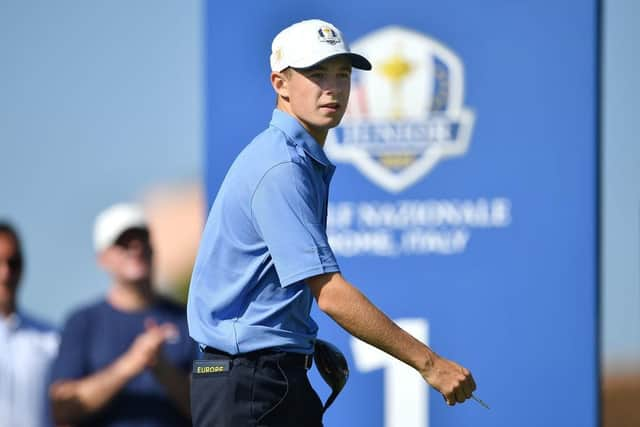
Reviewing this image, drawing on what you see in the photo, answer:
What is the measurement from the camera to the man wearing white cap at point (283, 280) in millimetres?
3047

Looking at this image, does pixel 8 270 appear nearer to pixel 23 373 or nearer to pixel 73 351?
pixel 23 373

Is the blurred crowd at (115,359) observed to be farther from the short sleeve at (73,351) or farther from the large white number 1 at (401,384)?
the large white number 1 at (401,384)

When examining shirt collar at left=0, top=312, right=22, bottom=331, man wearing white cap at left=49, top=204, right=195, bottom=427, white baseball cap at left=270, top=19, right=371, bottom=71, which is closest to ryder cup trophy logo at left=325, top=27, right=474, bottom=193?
man wearing white cap at left=49, top=204, right=195, bottom=427

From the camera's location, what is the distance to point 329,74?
3.29 meters

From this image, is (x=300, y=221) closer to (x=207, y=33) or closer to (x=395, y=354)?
(x=395, y=354)

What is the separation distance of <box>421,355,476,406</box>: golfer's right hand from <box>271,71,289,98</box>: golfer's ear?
2.71ft

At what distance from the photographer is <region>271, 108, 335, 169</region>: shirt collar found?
127 inches

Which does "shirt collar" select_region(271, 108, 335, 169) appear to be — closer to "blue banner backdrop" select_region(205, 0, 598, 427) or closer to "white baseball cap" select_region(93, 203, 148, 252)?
"blue banner backdrop" select_region(205, 0, 598, 427)

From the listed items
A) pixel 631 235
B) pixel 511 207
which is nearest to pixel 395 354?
pixel 511 207

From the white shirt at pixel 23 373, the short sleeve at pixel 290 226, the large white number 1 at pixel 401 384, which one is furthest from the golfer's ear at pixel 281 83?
the white shirt at pixel 23 373

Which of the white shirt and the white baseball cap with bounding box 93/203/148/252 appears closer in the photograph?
the white baseball cap with bounding box 93/203/148/252

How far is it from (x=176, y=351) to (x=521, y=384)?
1.41 m

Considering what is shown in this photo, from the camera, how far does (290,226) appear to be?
3.05m

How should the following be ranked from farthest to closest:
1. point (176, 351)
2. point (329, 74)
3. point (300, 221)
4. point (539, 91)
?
point (176, 351) < point (539, 91) < point (329, 74) < point (300, 221)
